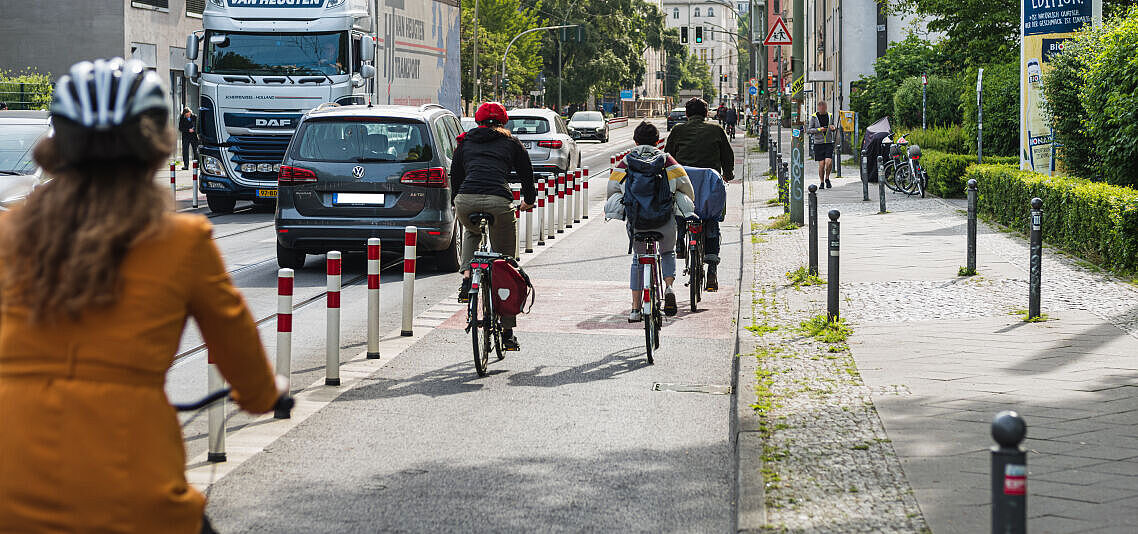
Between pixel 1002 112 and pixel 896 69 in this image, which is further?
pixel 896 69

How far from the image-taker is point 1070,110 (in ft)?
55.8

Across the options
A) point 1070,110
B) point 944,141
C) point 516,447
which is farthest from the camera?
point 944,141

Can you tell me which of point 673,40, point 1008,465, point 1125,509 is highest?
point 673,40

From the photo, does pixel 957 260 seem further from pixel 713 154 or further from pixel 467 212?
pixel 467 212

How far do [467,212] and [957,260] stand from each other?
22.7ft

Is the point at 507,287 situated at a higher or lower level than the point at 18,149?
lower

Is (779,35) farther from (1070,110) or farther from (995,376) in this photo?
(995,376)


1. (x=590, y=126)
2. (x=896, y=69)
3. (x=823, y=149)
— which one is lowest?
(x=823, y=149)

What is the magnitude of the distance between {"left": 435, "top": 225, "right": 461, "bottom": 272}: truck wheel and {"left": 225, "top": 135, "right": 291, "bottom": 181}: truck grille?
8201 millimetres

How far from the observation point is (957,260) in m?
14.2

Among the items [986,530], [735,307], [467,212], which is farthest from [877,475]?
[735,307]

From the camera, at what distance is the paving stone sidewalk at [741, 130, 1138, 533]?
17.4ft

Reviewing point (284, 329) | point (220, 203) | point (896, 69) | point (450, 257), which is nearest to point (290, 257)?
point (450, 257)

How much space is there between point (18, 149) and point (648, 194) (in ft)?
24.8
